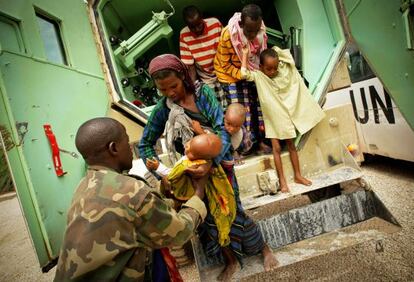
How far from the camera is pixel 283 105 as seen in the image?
222cm

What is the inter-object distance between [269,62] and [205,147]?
1.28 metres

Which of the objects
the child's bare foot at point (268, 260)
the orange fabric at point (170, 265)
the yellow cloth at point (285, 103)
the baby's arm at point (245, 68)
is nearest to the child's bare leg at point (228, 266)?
the child's bare foot at point (268, 260)

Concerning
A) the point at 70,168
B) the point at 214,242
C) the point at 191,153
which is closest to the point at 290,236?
the point at 214,242

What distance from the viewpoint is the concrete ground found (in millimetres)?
1904

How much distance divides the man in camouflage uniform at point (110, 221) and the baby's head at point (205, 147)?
0.37 meters

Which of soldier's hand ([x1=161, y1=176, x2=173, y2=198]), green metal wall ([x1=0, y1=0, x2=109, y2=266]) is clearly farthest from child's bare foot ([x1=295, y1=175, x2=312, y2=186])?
green metal wall ([x1=0, y1=0, x2=109, y2=266])

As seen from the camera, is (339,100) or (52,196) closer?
(52,196)

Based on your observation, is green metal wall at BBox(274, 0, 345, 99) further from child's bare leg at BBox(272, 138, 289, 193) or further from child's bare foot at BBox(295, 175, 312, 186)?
child's bare foot at BBox(295, 175, 312, 186)

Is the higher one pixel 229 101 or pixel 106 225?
pixel 229 101

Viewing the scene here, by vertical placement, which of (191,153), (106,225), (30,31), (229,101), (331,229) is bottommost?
(331,229)

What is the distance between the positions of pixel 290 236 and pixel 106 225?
1.43 m

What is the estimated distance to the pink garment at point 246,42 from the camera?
7.79 ft

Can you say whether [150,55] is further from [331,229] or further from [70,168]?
[331,229]

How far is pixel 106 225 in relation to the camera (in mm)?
965
